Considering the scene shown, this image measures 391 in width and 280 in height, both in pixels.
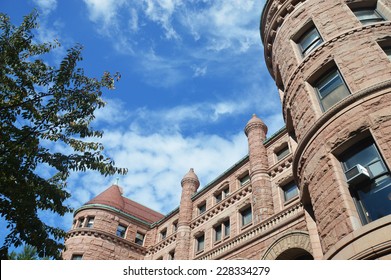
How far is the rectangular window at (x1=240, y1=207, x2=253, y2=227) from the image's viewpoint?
1988 centimetres

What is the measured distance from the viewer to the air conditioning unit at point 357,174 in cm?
791

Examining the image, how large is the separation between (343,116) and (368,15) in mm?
5585

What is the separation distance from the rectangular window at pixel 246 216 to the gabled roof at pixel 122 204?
47.2 ft

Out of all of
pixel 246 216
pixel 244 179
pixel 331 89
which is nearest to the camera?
pixel 331 89

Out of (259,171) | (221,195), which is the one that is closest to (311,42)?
(259,171)

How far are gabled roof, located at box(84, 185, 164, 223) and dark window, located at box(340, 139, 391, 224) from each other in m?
25.3

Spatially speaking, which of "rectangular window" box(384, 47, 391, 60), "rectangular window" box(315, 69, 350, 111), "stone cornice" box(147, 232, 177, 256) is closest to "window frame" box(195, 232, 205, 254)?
"stone cornice" box(147, 232, 177, 256)

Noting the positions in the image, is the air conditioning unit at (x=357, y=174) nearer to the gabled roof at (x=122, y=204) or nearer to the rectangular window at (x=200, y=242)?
the rectangular window at (x=200, y=242)

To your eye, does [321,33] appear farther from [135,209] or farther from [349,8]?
[135,209]

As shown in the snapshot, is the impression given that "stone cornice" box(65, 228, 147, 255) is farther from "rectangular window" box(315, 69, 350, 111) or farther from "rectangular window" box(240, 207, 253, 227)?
"rectangular window" box(315, 69, 350, 111)

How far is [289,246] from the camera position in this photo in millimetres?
14781

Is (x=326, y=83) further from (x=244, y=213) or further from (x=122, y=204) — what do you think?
(x=122, y=204)
